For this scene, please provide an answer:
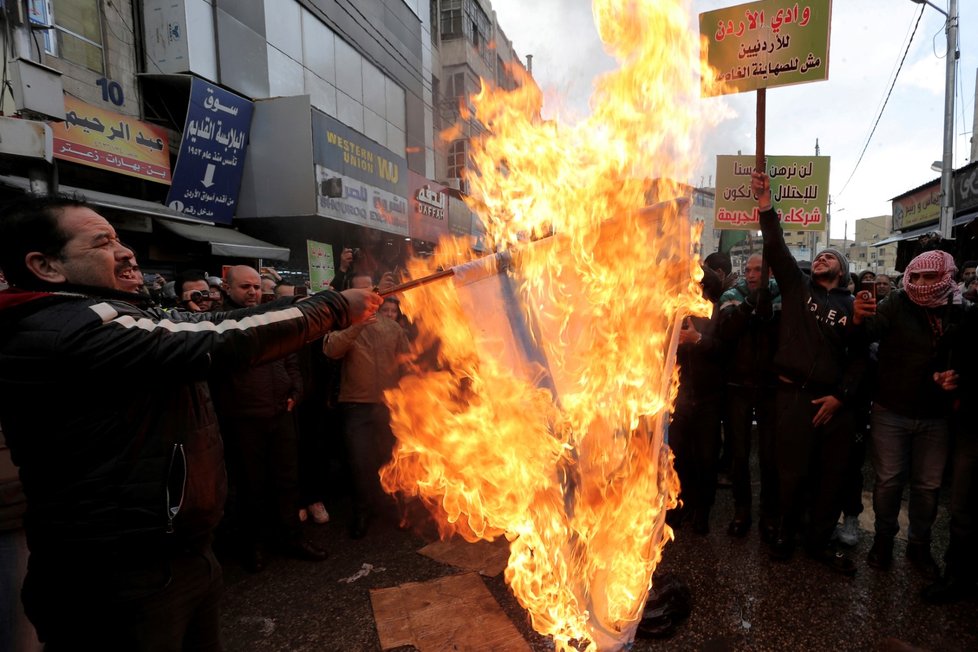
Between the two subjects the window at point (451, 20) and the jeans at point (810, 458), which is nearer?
the jeans at point (810, 458)

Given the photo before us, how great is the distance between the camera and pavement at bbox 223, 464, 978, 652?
3.13m

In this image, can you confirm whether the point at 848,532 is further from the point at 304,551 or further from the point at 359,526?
the point at 304,551

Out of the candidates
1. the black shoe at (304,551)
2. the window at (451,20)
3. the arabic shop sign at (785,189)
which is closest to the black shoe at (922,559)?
the arabic shop sign at (785,189)

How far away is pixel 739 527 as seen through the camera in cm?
446

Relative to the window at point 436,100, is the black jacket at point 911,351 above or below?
below

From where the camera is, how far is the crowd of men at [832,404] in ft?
12.0

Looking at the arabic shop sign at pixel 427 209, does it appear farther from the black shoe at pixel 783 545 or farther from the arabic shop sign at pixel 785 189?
the black shoe at pixel 783 545

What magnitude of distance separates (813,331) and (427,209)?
644 inches

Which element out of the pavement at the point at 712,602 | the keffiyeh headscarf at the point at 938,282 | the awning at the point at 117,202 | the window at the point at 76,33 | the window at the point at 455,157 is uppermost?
the window at the point at 455,157

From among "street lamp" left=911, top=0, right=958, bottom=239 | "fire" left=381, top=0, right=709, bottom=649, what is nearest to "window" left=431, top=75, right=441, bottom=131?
"street lamp" left=911, top=0, right=958, bottom=239

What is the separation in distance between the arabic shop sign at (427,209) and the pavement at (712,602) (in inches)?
574

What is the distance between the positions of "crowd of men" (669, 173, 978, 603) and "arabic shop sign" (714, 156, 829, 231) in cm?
132

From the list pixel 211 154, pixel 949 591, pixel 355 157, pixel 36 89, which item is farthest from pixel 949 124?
pixel 36 89

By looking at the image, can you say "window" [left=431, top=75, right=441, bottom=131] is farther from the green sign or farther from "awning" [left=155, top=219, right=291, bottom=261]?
the green sign
